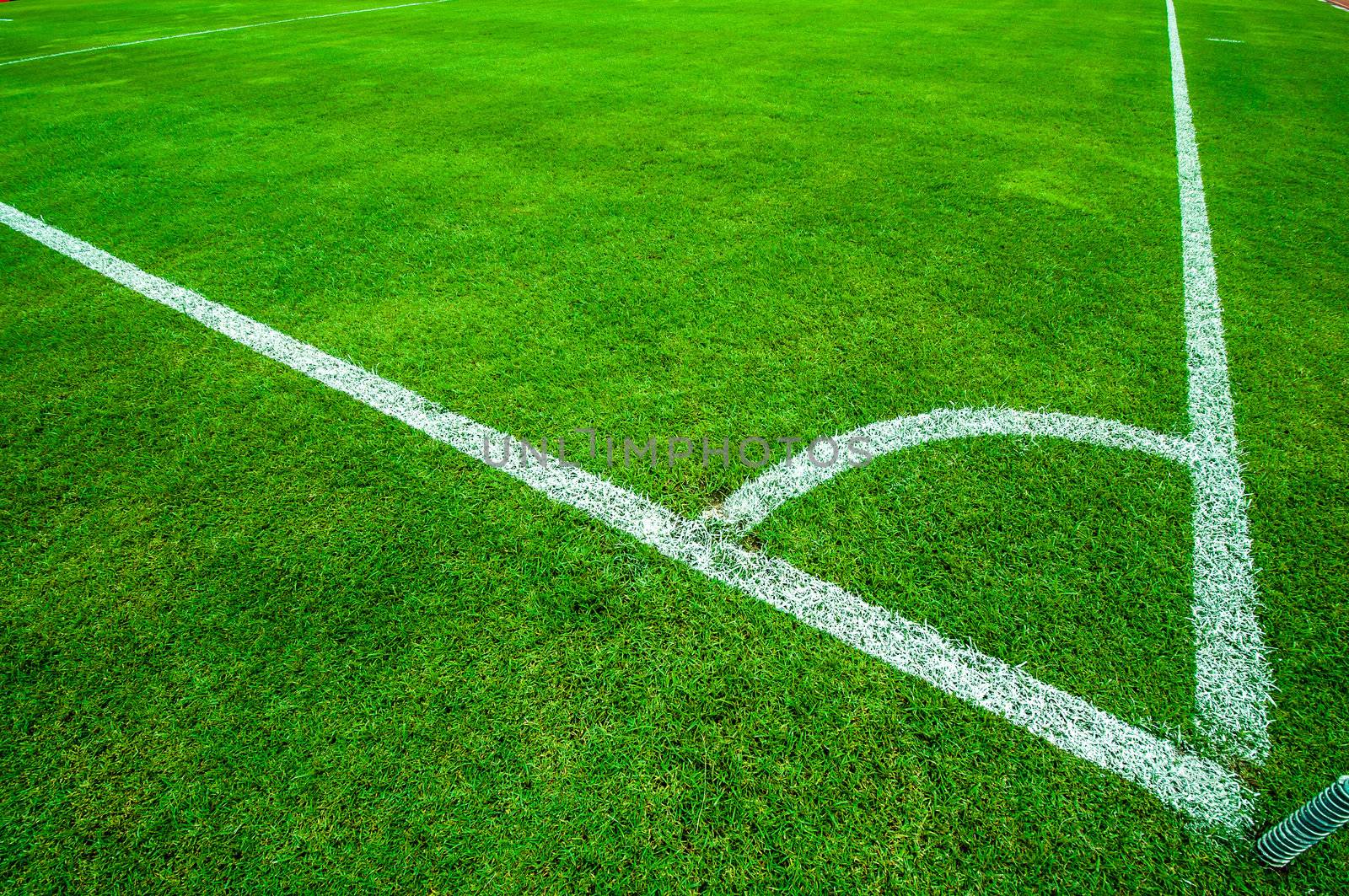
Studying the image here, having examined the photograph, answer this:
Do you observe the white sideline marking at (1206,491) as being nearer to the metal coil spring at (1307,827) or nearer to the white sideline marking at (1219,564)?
the white sideline marking at (1219,564)

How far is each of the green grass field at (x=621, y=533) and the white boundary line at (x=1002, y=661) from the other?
0.05 meters

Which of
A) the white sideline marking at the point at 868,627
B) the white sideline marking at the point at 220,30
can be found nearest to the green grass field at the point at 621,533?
the white sideline marking at the point at 868,627

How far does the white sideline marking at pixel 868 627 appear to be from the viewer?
1377mm

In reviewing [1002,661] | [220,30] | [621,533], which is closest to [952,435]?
[1002,661]

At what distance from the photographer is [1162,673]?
1543mm

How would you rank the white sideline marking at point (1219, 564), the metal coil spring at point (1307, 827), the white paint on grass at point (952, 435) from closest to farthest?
the metal coil spring at point (1307, 827) < the white sideline marking at point (1219, 564) < the white paint on grass at point (952, 435)

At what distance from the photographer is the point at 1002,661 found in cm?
158

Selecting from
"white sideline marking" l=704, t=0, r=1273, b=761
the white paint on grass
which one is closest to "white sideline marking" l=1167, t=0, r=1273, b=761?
"white sideline marking" l=704, t=0, r=1273, b=761

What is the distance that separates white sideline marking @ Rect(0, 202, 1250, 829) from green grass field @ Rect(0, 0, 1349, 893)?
4 centimetres

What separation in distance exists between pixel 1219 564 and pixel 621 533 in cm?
169

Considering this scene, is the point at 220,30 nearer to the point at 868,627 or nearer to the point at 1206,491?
the point at 868,627

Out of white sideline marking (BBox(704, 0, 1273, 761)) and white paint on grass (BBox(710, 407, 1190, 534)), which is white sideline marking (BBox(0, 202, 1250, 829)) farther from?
white paint on grass (BBox(710, 407, 1190, 534))

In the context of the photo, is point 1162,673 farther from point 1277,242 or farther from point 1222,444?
point 1277,242

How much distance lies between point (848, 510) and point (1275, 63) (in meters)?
9.36
